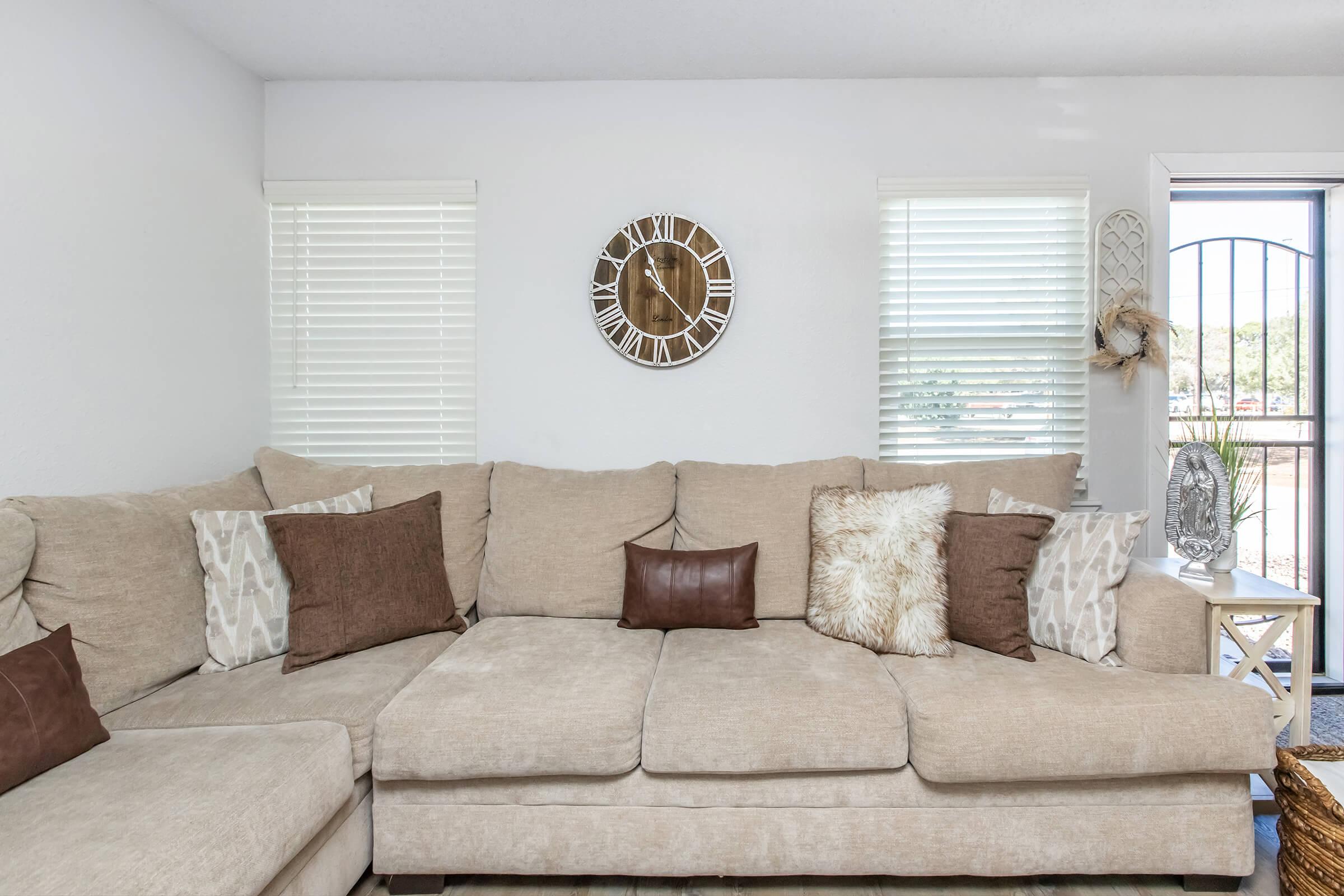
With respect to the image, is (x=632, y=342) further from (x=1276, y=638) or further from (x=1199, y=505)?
(x=1276, y=638)

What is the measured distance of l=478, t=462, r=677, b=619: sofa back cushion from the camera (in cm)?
256

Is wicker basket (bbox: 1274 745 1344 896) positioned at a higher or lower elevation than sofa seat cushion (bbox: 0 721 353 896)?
lower

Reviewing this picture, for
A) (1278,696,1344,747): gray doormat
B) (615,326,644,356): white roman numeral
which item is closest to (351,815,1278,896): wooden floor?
(1278,696,1344,747): gray doormat

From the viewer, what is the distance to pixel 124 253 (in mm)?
2299

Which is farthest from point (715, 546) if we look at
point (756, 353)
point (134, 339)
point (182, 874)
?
point (134, 339)

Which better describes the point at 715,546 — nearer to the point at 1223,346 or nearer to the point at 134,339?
the point at 134,339

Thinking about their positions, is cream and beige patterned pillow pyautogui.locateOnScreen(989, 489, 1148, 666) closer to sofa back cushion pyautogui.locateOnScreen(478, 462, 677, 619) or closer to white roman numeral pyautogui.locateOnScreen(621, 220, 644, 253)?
sofa back cushion pyautogui.locateOnScreen(478, 462, 677, 619)

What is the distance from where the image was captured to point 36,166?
2.00 meters

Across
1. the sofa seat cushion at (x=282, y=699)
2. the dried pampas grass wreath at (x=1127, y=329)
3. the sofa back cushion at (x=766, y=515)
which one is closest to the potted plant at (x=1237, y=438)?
the dried pampas grass wreath at (x=1127, y=329)

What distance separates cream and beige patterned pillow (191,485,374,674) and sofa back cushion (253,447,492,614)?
350 mm

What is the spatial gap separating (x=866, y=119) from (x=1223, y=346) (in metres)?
1.92

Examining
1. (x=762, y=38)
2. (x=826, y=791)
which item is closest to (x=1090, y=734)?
(x=826, y=791)

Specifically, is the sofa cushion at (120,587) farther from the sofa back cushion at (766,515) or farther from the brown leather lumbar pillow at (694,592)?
the sofa back cushion at (766,515)

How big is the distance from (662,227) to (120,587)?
2.16 metres
